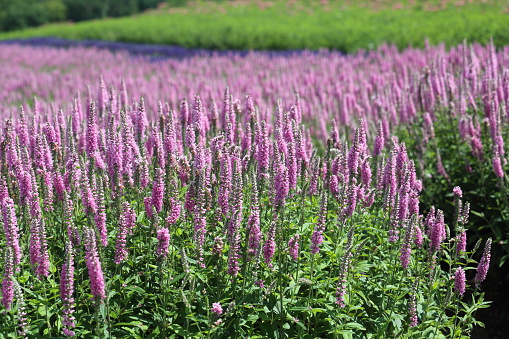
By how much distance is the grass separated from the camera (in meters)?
20.2

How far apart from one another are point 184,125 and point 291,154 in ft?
6.70

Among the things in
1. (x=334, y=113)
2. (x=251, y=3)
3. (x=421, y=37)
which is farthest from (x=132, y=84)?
(x=251, y=3)

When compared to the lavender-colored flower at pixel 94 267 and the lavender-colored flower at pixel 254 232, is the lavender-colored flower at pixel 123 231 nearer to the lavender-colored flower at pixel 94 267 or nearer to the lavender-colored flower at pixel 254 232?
the lavender-colored flower at pixel 94 267

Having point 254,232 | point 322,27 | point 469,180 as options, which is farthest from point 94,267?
point 322,27

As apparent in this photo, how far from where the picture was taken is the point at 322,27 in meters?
26.1

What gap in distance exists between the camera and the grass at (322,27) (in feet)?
66.3

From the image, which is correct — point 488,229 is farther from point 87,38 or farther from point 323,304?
point 87,38

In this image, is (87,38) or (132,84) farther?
(87,38)

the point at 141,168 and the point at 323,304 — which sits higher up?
the point at 141,168

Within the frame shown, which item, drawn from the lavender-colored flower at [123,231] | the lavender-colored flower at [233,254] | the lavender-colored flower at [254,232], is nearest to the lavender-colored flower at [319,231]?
the lavender-colored flower at [254,232]

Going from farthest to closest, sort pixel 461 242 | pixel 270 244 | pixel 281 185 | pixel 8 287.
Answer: pixel 461 242
pixel 281 185
pixel 270 244
pixel 8 287

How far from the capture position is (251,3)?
141 ft

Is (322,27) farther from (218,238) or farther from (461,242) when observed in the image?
(218,238)

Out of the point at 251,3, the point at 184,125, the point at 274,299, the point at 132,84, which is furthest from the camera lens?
the point at 251,3
